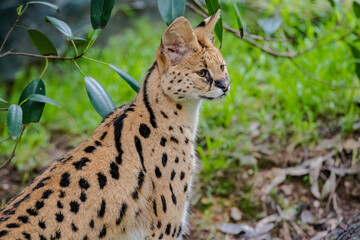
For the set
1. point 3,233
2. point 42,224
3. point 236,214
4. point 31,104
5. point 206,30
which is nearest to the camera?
point 3,233

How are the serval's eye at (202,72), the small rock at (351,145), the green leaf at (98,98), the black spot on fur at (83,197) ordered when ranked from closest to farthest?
the black spot on fur at (83,197) < the serval's eye at (202,72) < the green leaf at (98,98) < the small rock at (351,145)

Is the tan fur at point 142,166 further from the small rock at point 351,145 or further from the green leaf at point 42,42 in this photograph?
the small rock at point 351,145

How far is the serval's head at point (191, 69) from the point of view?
3.38 metres

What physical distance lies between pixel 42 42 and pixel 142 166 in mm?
1249

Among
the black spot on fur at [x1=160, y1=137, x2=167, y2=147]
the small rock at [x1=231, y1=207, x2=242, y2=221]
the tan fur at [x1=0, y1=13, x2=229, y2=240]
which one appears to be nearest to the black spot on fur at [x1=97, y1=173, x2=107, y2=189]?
the tan fur at [x1=0, y1=13, x2=229, y2=240]

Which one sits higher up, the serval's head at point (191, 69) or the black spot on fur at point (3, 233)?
the serval's head at point (191, 69)

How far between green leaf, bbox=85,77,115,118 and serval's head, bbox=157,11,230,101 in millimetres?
431

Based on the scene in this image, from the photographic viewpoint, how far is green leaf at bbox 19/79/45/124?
3.57m

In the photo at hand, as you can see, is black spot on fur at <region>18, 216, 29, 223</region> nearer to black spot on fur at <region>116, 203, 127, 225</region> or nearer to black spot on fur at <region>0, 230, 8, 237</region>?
black spot on fur at <region>0, 230, 8, 237</region>

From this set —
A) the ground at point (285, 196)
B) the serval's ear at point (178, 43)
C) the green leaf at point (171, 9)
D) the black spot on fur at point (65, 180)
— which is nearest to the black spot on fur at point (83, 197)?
the black spot on fur at point (65, 180)

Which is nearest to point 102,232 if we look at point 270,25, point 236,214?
point 236,214

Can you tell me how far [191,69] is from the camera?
11.2ft

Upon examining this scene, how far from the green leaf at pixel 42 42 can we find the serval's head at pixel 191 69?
89 centimetres

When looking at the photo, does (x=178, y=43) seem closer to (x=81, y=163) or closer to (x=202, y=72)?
(x=202, y=72)
